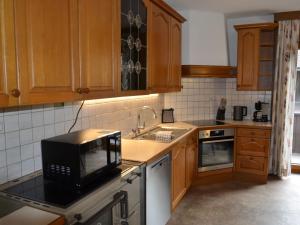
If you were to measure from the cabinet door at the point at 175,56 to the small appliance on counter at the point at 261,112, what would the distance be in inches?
58.9

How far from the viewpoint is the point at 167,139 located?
3.01m

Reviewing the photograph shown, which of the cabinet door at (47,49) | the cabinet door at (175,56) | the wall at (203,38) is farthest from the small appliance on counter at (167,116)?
the cabinet door at (47,49)

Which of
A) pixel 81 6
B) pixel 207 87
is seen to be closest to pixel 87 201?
pixel 81 6

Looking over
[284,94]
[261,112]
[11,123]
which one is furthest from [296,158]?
[11,123]

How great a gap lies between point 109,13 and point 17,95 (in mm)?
1057

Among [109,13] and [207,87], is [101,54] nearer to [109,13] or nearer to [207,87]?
[109,13]

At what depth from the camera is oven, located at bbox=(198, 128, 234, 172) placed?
152 inches

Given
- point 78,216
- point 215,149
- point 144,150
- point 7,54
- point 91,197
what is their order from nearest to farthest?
1. point 7,54
2. point 78,216
3. point 91,197
4. point 144,150
5. point 215,149

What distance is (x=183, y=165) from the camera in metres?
3.26

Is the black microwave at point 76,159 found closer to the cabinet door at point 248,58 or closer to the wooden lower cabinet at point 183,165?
the wooden lower cabinet at point 183,165

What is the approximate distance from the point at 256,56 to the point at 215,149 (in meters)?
1.58

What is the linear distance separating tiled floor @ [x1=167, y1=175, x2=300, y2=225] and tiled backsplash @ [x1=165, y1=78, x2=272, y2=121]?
1195 mm

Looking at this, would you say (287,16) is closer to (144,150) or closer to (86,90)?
(144,150)

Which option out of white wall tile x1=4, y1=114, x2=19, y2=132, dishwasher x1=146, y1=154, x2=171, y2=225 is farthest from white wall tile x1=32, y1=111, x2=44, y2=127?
dishwasher x1=146, y1=154, x2=171, y2=225
